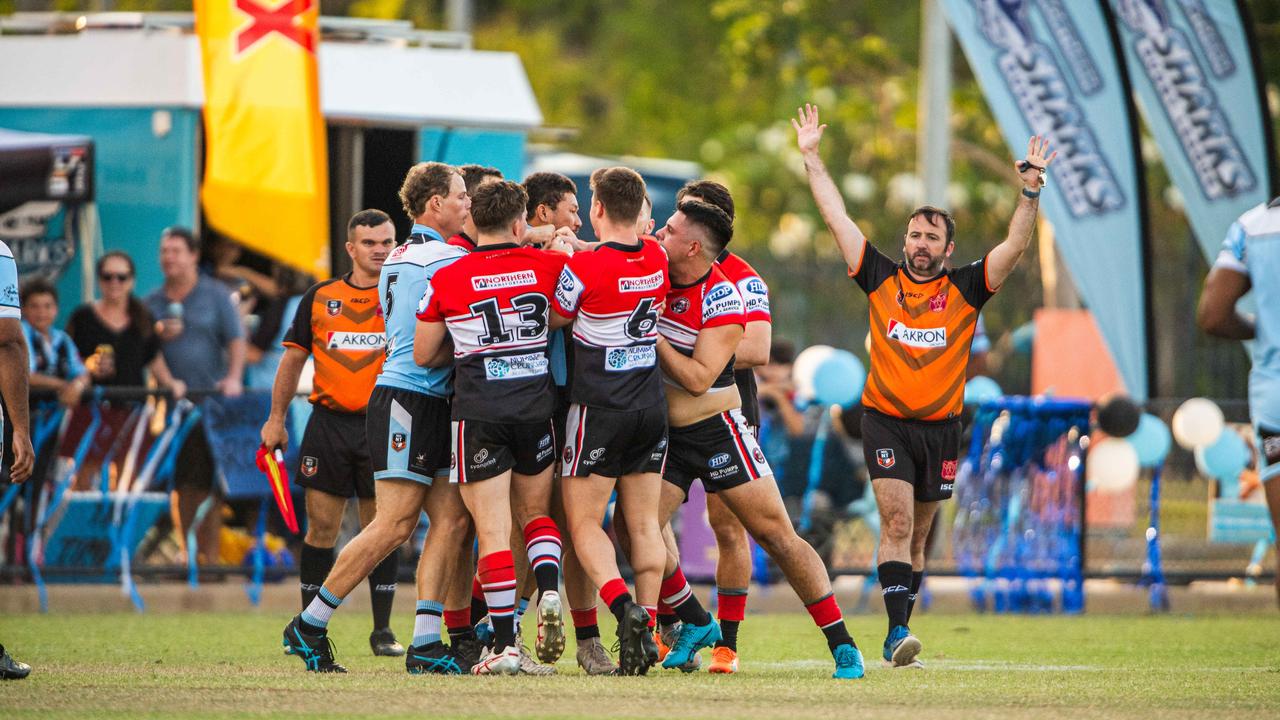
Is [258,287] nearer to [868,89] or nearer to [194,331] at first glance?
[194,331]

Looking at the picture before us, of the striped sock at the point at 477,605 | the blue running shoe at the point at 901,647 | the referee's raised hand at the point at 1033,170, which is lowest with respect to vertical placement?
the blue running shoe at the point at 901,647

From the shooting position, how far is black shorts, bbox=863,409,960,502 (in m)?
9.04

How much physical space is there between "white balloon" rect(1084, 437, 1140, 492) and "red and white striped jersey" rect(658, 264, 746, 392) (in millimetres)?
5776

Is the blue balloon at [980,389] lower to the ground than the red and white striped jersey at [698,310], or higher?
lower

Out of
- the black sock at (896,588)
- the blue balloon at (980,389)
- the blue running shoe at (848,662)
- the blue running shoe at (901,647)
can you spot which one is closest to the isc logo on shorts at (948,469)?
the black sock at (896,588)

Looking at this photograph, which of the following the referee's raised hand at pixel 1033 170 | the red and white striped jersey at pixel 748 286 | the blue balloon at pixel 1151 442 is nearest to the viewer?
the red and white striped jersey at pixel 748 286

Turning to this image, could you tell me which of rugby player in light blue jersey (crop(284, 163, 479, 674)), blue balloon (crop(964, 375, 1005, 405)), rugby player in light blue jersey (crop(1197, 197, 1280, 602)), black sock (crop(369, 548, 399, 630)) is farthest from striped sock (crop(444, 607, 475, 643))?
blue balloon (crop(964, 375, 1005, 405))

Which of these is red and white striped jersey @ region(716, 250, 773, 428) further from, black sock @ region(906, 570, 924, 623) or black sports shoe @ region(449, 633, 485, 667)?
black sports shoe @ region(449, 633, 485, 667)

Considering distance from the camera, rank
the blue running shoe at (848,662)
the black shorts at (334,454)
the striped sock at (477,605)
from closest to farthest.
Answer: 1. the blue running shoe at (848,662)
2. the striped sock at (477,605)
3. the black shorts at (334,454)

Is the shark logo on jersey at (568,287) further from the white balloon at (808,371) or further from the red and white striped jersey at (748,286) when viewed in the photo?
the white balloon at (808,371)

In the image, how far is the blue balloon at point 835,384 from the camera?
43.8ft

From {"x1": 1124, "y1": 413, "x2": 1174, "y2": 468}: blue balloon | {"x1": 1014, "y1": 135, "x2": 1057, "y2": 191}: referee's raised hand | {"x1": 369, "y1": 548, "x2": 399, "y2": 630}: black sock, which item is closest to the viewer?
{"x1": 1014, "y1": 135, "x2": 1057, "y2": 191}: referee's raised hand

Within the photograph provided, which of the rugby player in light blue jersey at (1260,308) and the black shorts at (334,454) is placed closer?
the rugby player in light blue jersey at (1260,308)

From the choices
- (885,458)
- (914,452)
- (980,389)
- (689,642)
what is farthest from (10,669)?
(980,389)
